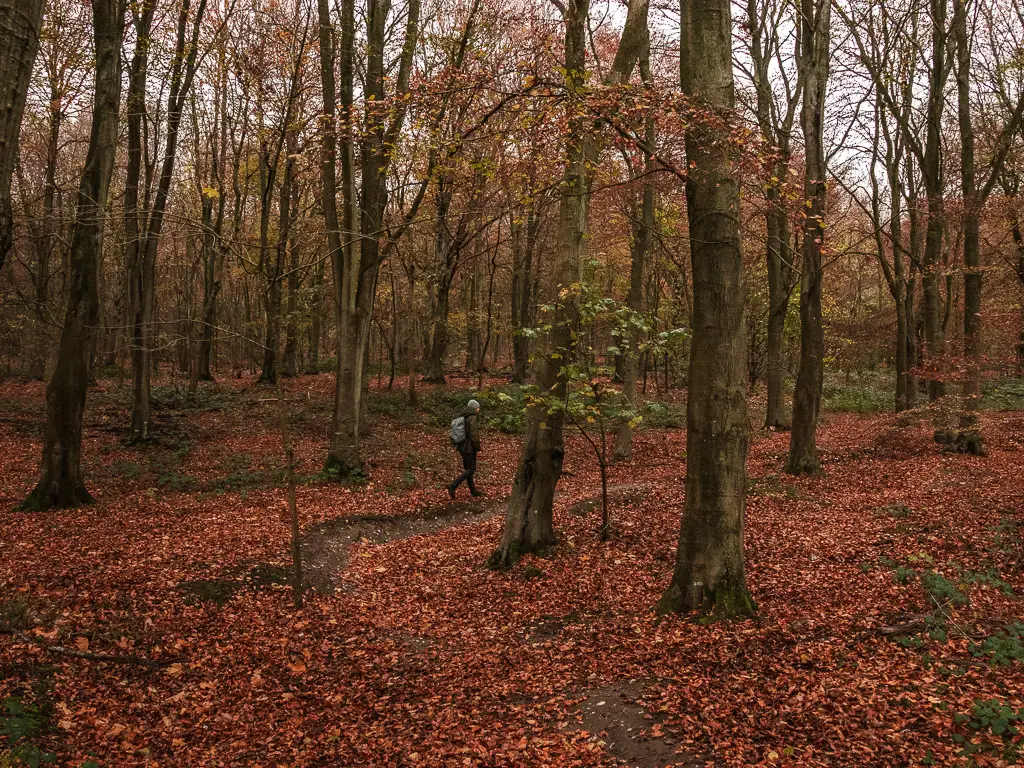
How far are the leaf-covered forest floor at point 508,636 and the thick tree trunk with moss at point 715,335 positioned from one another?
796 millimetres

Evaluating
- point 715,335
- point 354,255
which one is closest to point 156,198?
point 354,255

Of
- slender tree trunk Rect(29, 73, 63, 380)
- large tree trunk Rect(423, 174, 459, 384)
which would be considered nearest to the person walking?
slender tree trunk Rect(29, 73, 63, 380)

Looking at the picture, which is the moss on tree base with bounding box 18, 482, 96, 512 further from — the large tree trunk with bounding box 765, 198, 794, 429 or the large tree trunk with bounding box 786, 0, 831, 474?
the large tree trunk with bounding box 765, 198, 794, 429

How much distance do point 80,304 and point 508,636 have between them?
9.01 metres

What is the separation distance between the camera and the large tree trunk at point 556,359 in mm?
8312

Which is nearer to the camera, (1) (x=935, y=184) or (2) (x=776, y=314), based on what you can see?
(1) (x=935, y=184)

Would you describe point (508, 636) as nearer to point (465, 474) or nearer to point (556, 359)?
point (556, 359)

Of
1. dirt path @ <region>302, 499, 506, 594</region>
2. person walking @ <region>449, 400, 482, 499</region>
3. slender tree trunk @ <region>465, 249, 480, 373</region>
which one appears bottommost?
dirt path @ <region>302, 499, 506, 594</region>

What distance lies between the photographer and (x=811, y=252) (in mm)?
12703

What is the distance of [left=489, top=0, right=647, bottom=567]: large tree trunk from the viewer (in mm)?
8312

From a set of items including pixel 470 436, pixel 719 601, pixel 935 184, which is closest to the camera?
pixel 719 601

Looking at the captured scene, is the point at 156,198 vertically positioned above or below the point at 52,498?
above

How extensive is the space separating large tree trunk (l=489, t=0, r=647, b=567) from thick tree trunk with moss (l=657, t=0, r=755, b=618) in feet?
7.90

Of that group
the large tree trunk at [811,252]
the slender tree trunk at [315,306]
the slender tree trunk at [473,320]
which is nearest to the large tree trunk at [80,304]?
the slender tree trunk at [315,306]
